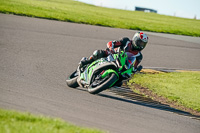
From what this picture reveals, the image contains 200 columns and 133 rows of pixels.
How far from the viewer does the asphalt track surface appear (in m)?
6.24

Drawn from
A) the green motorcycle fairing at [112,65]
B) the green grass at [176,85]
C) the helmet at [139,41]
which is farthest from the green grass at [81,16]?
the helmet at [139,41]

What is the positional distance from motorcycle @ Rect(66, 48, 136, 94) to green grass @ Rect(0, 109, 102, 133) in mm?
2732

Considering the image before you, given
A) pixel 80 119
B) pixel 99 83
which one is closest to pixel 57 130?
pixel 80 119

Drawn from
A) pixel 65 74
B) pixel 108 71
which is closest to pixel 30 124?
pixel 108 71

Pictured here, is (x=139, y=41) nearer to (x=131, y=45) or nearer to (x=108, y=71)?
(x=131, y=45)

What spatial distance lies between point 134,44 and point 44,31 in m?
8.43

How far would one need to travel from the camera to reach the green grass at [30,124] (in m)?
4.41

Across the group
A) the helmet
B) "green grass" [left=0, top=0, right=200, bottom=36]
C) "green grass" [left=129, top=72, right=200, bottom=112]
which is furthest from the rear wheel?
"green grass" [left=0, top=0, right=200, bottom=36]

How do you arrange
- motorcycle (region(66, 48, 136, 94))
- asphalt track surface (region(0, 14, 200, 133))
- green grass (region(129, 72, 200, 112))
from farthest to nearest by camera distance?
green grass (region(129, 72, 200, 112)) → motorcycle (region(66, 48, 136, 94)) → asphalt track surface (region(0, 14, 200, 133))

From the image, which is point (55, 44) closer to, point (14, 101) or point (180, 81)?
point (180, 81)

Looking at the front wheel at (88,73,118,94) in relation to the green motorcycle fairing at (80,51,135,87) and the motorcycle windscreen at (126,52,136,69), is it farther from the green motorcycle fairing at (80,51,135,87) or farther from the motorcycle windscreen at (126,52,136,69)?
the motorcycle windscreen at (126,52,136,69)

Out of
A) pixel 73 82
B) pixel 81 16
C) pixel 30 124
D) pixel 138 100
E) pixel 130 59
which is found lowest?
pixel 138 100

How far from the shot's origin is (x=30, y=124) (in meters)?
4.72

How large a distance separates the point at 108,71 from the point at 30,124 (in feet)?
11.1
